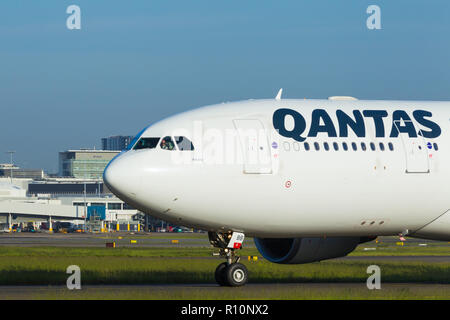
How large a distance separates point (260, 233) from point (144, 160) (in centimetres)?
416

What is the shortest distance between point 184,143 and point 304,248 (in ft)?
19.4

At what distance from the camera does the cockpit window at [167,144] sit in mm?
26519

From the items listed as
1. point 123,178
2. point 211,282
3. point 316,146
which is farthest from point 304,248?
point 123,178

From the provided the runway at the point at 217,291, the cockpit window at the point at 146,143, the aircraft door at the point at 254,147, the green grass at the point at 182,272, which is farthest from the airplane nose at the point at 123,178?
the green grass at the point at 182,272

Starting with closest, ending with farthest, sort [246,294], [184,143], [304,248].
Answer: [246,294] < [184,143] < [304,248]

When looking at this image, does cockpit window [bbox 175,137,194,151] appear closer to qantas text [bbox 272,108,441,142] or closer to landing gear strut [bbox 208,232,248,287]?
qantas text [bbox 272,108,441,142]

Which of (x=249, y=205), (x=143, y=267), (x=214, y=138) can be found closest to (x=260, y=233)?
(x=249, y=205)

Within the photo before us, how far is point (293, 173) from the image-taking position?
27.1m

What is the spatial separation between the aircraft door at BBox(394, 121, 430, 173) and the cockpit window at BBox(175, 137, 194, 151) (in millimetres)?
6808

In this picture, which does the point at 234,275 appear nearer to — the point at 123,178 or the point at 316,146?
the point at 316,146

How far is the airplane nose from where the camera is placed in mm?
25594

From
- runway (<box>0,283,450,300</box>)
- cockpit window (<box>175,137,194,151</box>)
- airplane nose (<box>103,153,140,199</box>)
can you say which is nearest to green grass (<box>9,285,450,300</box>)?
runway (<box>0,283,450,300</box>)

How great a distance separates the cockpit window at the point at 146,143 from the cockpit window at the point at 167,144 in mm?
171

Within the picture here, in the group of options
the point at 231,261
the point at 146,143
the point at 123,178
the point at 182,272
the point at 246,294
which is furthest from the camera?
the point at 182,272
